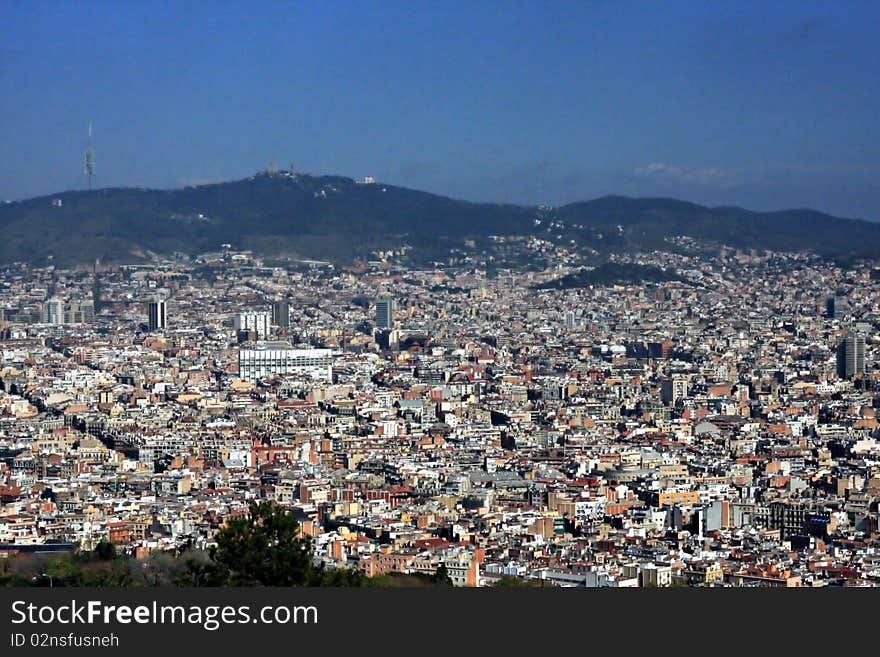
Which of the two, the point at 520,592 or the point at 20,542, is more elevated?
the point at 520,592

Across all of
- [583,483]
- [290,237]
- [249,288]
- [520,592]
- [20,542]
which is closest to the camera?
[520,592]

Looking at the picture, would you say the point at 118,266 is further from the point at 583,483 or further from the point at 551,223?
the point at 583,483

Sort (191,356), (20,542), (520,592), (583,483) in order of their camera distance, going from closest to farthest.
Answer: (520,592) → (20,542) → (583,483) → (191,356)

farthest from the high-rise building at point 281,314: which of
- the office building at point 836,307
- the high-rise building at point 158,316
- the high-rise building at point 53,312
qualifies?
the office building at point 836,307

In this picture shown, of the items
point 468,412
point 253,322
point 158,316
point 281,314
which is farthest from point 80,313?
point 468,412

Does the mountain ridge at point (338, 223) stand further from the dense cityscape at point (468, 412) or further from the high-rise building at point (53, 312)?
the high-rise building at point (53, 312)

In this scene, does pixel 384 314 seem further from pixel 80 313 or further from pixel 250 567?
pixel 250 567

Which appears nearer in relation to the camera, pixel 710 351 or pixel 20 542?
pixel 20 542

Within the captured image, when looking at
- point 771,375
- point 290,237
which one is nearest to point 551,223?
point 290,237
